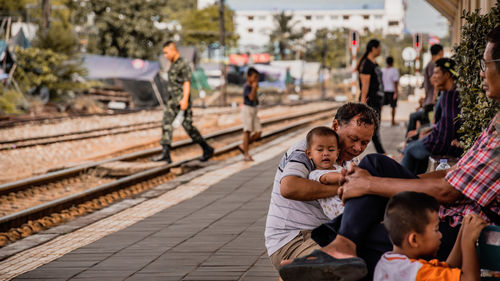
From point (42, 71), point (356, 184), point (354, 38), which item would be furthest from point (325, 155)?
point (42, 71)

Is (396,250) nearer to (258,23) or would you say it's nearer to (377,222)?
(377,222)

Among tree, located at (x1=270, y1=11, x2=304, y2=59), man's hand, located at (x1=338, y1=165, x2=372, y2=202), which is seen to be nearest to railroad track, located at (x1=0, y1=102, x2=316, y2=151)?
man's hand, located at (x1=338, y1=165, x2=372, y2=202)

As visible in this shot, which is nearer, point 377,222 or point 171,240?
point 377,222

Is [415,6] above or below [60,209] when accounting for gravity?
above

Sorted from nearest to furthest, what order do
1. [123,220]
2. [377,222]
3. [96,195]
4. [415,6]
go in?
[377,222] → [123,220] → [96,195] → [415,6]

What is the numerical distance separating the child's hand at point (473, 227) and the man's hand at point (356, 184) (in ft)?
1.53

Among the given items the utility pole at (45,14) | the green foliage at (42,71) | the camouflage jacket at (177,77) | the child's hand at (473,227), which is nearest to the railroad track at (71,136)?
the camouflage jacket at (177,77)

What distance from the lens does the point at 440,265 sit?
3145mm

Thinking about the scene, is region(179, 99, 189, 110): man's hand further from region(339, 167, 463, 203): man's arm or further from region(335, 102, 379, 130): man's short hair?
region(339, 167, 463, 203): man's arm

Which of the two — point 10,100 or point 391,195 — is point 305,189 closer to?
point 391,195

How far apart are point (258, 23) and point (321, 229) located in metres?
178

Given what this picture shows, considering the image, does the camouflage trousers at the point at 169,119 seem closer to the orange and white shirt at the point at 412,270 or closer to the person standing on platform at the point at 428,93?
the person standing on platform at the point at 428,93

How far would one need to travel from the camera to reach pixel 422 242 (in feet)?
10.2

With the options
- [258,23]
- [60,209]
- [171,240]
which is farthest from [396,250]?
[258,23]
